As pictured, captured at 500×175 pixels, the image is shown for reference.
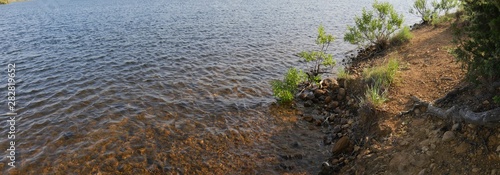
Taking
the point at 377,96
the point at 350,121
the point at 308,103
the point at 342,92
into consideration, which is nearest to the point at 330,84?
the point at 342,92

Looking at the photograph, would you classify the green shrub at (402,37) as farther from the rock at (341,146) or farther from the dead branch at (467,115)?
the rock at (341,146)

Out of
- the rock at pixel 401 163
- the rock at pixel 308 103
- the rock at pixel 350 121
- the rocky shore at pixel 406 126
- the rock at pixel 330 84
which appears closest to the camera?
the rocky shore at pixel 406 126

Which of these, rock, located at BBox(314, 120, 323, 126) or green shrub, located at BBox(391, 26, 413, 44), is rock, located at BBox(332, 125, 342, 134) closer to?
rock, located at BBox(314, 120, 323, 126)

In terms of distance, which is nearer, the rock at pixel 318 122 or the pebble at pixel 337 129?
the pebble at pixel 337 129

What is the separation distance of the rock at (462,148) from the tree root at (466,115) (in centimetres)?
49

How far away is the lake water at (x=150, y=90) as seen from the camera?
942 centimetres

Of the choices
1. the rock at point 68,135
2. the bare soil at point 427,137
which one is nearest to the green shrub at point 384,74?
the bare soil at point 427,137

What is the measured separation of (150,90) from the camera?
1422 centimetres

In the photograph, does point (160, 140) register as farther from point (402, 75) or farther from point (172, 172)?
point (402, 75)

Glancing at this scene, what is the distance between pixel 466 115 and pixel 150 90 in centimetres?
1220

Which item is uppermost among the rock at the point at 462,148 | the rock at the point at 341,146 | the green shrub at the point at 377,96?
the green shrub at the point at 377,96

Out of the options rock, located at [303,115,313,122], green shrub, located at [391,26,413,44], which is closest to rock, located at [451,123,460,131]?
rock, located at [303,115,313,122]

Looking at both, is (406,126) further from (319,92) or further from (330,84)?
(330,84)

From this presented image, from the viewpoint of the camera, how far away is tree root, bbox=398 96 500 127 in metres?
5.91
